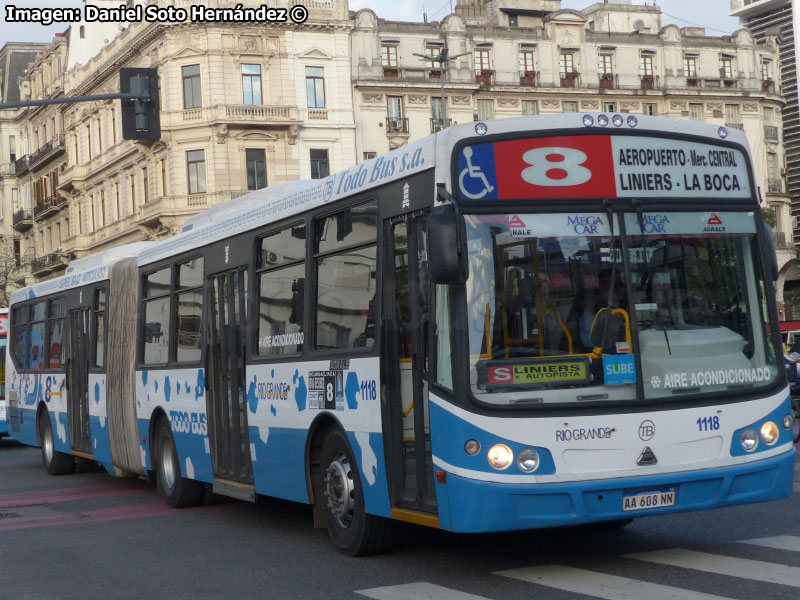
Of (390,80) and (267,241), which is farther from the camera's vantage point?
(390,80)

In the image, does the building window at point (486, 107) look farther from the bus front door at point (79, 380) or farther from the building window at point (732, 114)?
the bus front door at point (79, 380)

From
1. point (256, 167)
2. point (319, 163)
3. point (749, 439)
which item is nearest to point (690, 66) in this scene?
point (319, 163)

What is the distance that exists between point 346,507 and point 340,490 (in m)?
0.14

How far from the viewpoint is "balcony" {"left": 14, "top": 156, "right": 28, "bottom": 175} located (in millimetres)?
73750

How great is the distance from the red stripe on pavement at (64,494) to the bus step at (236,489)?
3499 mm

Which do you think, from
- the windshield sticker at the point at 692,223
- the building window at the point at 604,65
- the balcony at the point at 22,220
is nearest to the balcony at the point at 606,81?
the building window at the point at 604,65

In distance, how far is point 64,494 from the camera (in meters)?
15.2

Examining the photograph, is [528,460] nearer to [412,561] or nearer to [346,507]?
[412,561]

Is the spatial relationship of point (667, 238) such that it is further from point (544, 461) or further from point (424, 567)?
point (424, 567)

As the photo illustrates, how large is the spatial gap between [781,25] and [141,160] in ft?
283

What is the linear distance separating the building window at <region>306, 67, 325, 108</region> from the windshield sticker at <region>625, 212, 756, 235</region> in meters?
44.1

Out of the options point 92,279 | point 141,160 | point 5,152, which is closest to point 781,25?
point 5,152

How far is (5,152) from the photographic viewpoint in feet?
255

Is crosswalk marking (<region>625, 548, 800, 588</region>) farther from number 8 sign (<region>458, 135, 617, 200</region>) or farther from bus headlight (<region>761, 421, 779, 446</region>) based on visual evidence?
number 8 sign (<region>458, 135, 617, 200</region>)
